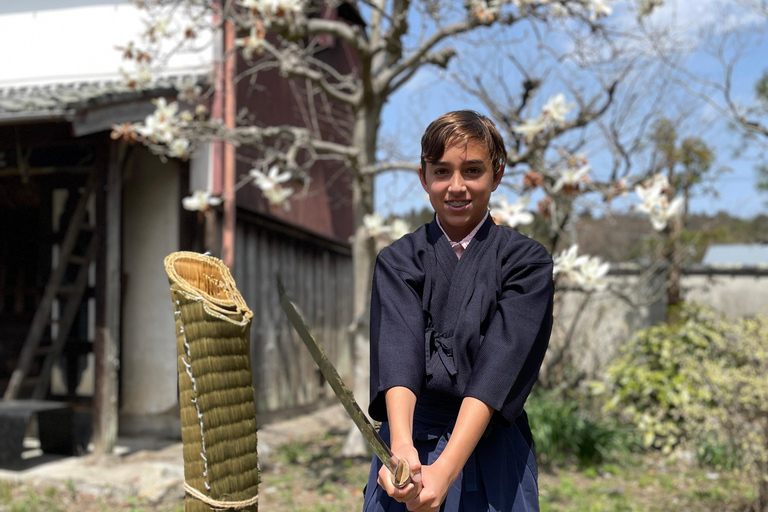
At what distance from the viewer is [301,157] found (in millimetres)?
8336

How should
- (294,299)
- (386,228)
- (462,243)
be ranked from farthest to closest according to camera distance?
(294,299) → (386,228) → (462,243)

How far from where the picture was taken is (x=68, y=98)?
17.2 feet

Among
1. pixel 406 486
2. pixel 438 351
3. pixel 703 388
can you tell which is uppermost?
pixel 438 351

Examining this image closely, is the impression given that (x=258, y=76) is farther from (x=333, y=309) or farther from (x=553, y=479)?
(x=553, y=479)

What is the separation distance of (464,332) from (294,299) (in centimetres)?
657

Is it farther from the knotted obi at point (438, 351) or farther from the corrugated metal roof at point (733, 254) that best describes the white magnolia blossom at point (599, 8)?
the corrugated metal roof at point (733, 254)

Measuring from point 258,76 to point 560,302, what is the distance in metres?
4.05

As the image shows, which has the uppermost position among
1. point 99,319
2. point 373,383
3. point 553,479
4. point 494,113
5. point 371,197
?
point 494,113

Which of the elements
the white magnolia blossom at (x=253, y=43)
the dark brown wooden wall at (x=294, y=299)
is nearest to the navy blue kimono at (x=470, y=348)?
the white magnolia blossom at (x=253, y=43)

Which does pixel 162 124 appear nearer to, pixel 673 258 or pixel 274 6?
pixel 274 6

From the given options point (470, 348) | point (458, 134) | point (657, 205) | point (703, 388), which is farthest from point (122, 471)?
point (703, 388)

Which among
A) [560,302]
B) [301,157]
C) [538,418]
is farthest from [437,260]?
[301,157]

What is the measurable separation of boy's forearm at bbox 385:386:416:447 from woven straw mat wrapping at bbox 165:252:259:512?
35cm

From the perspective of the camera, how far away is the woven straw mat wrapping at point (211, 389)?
1.42 metres
